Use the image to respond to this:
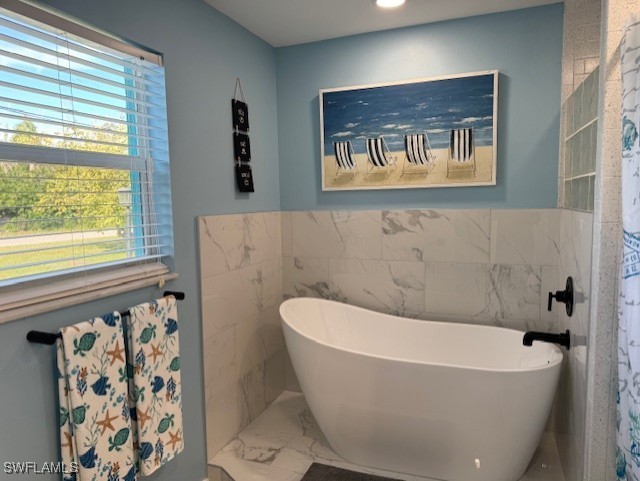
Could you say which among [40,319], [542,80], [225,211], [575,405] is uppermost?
[542,80]

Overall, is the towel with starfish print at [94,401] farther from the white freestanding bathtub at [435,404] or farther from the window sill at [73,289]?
the white freestanding bathtub at [435,404]

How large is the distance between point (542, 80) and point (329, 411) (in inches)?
86.2

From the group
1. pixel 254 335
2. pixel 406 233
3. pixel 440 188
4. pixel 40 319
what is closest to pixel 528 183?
pixel 440 188

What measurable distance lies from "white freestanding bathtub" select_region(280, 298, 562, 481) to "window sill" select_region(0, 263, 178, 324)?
827mm

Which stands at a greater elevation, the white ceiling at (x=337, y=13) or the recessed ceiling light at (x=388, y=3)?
the white ceiling at (x=337, y=13)

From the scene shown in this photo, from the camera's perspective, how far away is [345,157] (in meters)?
2.87

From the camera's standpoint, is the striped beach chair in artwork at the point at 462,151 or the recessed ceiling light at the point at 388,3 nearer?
the recessed ceiling light at the point at 388,3

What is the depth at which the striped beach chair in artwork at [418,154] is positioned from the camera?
267 cm

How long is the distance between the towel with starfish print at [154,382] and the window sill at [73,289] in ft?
0.39

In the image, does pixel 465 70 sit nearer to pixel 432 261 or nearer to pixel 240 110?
pixel 432 261

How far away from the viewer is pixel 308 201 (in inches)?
119

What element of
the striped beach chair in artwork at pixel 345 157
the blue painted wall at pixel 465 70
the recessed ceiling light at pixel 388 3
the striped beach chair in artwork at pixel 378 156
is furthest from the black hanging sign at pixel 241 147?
the recessed ceiling light at pixel 388 3

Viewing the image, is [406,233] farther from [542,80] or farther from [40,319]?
[40,319]

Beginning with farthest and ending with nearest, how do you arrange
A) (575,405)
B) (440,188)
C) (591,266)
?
(440,188) < (575,405) < (591,266)
